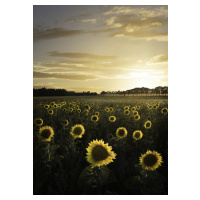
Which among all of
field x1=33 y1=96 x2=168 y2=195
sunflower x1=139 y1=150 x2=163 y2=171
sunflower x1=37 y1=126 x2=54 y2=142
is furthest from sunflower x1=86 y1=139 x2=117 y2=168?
sunflower x1=37 y1=126 x2=54 y2=142

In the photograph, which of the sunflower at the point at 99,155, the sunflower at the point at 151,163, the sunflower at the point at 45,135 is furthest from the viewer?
the sunflower at the point at 45,135

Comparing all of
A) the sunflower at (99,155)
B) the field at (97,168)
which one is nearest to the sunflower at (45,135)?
the field at (97,168)

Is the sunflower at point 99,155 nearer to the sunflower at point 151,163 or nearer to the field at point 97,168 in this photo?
the field at point 97,168

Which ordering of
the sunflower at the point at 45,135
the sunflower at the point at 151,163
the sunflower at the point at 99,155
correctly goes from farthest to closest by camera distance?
the sunflower at the point at 45,135 < the sunflower at the point at 151,163 < the sunflower at the point at 99,155

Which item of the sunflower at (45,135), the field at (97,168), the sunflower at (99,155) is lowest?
the field at (97,168)

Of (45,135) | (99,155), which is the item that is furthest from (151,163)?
(45,135)

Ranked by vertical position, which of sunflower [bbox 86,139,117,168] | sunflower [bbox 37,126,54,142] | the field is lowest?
the field

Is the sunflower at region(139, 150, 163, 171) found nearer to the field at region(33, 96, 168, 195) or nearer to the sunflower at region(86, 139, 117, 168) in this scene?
the field at region(33, 96, 168, 195)

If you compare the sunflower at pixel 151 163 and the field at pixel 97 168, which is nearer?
the field at pixel 97 168

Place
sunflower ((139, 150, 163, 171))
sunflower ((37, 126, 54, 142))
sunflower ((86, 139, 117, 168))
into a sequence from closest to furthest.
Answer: sunflower ((86, 139, 117, 168))
sunflower ((139, 150, 163, 171))
sunflower ((37, 126, 54, 142))
